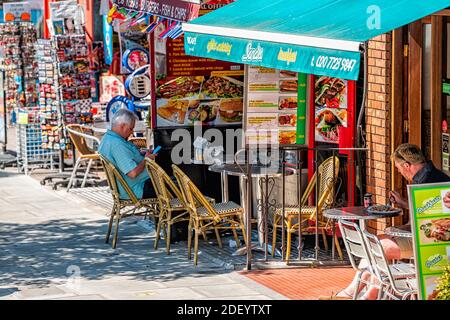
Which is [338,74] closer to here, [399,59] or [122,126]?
[399,59]

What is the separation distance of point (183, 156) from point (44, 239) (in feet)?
6.07

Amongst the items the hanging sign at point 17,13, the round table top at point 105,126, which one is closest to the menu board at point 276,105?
the round table top at point 105,126

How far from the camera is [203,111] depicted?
1262 cm

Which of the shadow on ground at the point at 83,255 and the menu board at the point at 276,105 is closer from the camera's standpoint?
the shadow on ground at the point at 83,255

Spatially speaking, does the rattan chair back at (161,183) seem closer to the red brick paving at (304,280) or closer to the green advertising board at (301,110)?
the red brick paving at (304,280)

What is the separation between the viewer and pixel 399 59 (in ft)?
35.4

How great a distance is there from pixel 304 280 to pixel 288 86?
110 inches

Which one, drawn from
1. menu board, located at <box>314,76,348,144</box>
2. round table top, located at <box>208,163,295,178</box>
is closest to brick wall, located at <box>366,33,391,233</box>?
menu board, located at <box>314,76,348,144</box>

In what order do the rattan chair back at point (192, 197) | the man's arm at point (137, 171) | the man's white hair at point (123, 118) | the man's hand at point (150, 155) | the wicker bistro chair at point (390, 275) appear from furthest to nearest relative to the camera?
the man's white hair at point (123, 118) → the man's hand at point (150, 155) → the man's arm at point (137, 171) → the rattan chair back at point (192, 197) → the wicker bistro chair at point (390, 275)

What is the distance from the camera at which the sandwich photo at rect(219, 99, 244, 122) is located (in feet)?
41.7

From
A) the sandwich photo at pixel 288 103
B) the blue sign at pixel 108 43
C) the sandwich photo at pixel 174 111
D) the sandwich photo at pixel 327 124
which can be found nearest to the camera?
the sandwich photo at pixel 327 124

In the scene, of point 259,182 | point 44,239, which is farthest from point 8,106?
point 259,182

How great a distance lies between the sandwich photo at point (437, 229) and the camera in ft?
25.7
